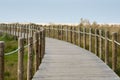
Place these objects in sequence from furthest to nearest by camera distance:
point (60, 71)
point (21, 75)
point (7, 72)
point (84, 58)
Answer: point (84, 58) < point (7, 72) < point (60, 71) < point (21, 75)

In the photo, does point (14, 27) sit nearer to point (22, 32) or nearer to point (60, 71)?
point (22, 32)

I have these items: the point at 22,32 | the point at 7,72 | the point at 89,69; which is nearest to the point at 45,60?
the point at 7,72

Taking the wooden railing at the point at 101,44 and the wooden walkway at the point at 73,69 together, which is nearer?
the wooden walkway at the point at 73,69

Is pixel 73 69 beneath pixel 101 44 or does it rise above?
beneath

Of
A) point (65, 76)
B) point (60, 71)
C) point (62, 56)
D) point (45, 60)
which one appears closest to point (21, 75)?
point (65, 76)

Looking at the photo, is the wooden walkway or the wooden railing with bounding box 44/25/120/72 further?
the wooden railing with bounding box 44/25/120/72

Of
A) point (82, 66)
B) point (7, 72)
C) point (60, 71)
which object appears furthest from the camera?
point (7, 72)

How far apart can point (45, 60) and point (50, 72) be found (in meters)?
3.39

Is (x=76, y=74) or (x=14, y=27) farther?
(x=14, y=27)

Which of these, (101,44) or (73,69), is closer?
(73,69)

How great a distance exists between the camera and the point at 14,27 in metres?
41.2

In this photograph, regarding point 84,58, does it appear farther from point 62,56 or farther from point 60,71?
point 60,71

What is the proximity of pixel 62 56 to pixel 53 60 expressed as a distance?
1.65m

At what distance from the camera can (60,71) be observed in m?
14.4
